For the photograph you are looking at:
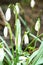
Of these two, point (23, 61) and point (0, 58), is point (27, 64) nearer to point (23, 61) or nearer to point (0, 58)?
point (23, 61)

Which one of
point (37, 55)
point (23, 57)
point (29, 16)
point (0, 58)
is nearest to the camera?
point (0, 58)

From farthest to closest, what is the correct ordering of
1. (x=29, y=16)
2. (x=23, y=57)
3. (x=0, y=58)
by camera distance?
(x=29, y=16)
(x=23, y=57)
(x=0, y=58)

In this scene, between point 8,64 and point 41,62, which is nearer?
point 41,62

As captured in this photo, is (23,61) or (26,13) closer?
(23,61)

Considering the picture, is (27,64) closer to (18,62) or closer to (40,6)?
(18,62)

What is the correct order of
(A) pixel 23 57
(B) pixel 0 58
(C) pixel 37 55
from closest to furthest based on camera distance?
(B) pixel 0 58 → (C) pixel 37 55 → (A) pixel 23 57

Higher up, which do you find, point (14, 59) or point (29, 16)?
point (29, 16)

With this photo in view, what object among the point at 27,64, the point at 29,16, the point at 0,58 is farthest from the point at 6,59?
the point at 29,16

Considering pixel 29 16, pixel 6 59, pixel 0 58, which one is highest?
pixel 29 16

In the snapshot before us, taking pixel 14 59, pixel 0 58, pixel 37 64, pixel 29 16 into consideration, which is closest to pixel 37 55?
pixel 37 64
